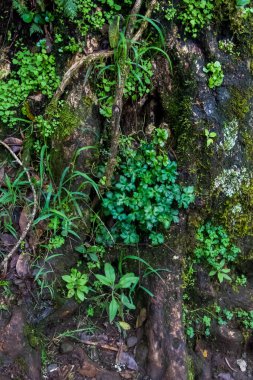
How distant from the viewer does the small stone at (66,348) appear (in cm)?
324

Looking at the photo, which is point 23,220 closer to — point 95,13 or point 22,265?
point 22,265

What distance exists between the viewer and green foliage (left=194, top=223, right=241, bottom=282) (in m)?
3.59

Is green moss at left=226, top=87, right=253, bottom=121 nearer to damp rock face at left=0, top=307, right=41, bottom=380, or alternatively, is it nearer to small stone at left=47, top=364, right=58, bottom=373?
damp rock face at left=0, top=307, right=41, bottom=380

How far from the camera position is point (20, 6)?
10.5 ft

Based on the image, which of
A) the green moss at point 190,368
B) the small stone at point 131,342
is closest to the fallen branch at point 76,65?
the small stone at point 131,342

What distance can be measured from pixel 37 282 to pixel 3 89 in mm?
1514

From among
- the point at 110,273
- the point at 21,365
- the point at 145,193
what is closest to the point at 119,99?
the point at 145,193

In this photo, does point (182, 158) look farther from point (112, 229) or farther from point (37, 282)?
point (37, 282)

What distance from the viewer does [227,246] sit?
3.66 metres

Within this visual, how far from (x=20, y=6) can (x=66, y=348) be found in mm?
2628

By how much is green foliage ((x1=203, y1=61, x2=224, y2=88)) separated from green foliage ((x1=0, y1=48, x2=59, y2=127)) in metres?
1.23

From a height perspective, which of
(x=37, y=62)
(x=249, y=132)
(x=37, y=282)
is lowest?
Answer: (x=37, y=282)

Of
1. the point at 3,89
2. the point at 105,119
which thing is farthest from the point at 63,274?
the point at 3,89

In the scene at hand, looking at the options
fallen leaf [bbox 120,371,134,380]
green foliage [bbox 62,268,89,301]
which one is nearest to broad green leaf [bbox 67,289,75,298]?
green foliage [bbox 62,268,89,301]
